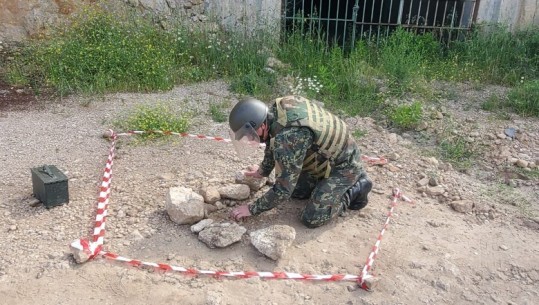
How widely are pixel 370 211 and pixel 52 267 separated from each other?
8.23 ft

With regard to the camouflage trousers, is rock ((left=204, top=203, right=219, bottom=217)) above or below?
below

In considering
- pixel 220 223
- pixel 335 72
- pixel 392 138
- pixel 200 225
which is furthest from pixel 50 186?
pixel 335 72

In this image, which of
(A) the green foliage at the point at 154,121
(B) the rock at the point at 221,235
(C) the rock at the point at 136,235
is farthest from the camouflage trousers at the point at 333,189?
(A) the green foliage at the point at 154,121

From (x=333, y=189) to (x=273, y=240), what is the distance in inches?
26.0

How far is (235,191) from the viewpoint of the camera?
4180 mm

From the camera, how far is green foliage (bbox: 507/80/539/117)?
6.36 m

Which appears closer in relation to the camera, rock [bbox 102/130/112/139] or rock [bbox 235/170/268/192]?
rock [bbox 235/170/268/192]

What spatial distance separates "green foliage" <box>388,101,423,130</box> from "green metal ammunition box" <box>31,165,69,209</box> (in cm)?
381

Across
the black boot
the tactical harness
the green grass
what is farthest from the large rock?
the green grass

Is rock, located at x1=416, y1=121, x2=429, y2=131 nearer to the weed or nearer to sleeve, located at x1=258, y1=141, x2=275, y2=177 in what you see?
the weed

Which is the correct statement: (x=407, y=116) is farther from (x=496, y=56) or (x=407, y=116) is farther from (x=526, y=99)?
(x=496, y=56)

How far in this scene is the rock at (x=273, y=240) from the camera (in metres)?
3.56

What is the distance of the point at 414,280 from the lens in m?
3.54

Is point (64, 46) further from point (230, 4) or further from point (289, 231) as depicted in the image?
point (289, 231)
